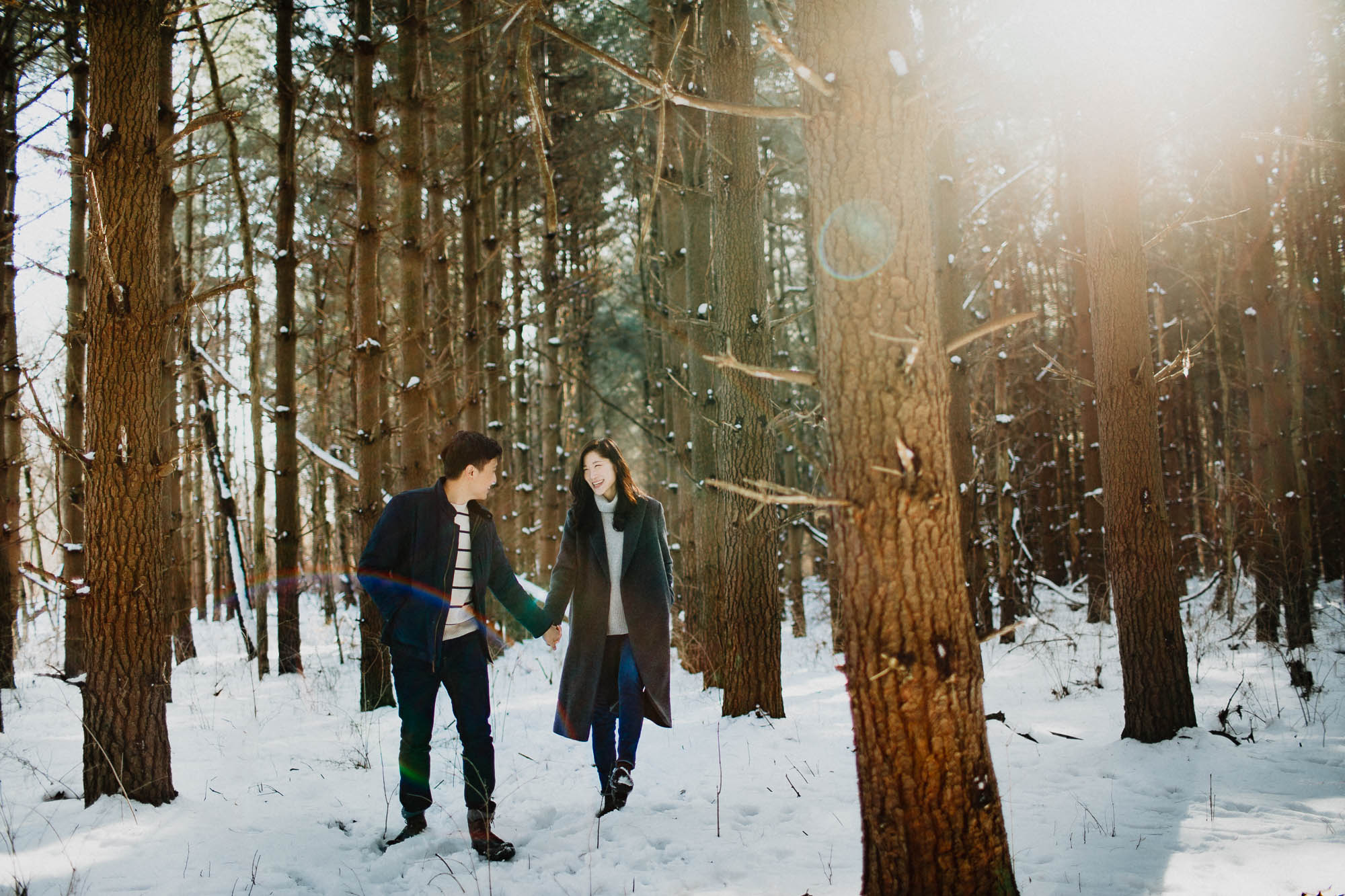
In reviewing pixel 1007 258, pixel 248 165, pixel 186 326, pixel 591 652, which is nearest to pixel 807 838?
pixel 591 652

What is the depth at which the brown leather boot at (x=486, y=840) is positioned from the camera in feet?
11.2

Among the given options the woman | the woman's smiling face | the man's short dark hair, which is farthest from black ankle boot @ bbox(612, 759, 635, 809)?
the man's short dark hair

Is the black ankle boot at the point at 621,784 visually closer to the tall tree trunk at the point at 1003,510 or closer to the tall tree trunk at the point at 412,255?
the tall tree trunk at the point at 412,255

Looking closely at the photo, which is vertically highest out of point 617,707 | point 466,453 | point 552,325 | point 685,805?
point 552,325

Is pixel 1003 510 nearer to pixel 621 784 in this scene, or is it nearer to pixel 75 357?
pixel 621 784

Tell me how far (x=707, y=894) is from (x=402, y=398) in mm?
5445

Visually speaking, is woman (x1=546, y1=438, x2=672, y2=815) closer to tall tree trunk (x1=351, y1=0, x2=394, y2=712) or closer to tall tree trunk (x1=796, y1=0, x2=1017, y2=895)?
tall tree trunk (x1=796, y1=0, x2=1017, y2=895)

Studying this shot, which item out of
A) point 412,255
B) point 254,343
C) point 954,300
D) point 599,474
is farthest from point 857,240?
point 254,343

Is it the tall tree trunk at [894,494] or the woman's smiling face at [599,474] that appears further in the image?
the woman's smiling face at [599,474]

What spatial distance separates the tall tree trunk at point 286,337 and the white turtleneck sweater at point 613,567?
16.3ft

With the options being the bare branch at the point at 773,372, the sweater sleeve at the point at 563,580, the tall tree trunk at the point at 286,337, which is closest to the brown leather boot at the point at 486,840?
the sweater sleeve at the point at 563,580

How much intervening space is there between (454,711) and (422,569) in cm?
68

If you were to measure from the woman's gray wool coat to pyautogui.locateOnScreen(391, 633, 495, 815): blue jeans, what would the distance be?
0.51 meters

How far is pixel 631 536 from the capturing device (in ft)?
13.9
